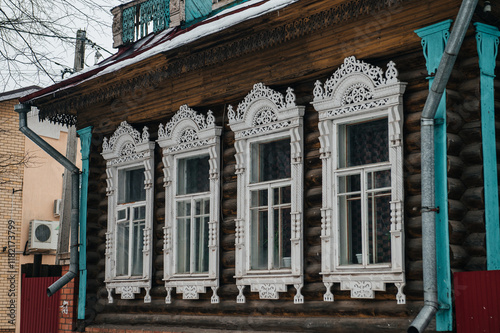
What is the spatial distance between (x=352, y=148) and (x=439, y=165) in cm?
121

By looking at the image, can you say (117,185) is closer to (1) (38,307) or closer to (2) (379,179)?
(1) (38,307)

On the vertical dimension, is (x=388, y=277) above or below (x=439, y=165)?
below

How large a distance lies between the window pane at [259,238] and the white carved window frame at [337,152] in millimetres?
1034

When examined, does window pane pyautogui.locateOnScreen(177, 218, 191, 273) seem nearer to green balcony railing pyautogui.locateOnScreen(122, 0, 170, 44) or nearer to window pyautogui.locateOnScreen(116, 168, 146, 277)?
window pyautogui.locateOnScreen(116, 168, 146, 277)

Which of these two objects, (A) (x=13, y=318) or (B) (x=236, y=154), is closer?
(B) (x=236, y=154)

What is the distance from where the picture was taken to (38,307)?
37.8 ft

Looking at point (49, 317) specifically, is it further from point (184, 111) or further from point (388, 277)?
point (388, 277)

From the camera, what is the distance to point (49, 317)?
11.3m

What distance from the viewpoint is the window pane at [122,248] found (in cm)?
1042

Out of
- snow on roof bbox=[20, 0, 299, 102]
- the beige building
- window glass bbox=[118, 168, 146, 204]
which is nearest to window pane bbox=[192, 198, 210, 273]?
window glass bbox=[118, 168, 146, 204]

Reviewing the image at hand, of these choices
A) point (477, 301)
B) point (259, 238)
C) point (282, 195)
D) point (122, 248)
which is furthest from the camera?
point (122, 248)

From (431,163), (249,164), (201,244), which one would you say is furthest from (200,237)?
(431,163)

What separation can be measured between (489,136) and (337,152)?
1.60 meters

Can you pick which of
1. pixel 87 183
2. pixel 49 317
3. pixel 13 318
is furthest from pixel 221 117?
pixel 13 318
